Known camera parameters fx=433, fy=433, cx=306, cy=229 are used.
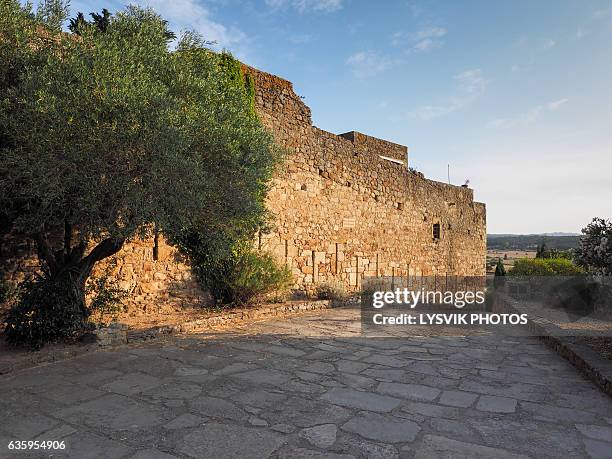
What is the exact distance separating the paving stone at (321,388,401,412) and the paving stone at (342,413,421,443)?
0.65 feet

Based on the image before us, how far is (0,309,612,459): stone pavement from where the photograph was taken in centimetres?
284

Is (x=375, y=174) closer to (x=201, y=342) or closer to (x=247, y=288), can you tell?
(x=247, y=288)

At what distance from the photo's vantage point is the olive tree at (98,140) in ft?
14.6

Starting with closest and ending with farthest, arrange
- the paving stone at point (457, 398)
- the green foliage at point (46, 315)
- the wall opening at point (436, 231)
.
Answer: the paving stone at point (457, 398)
the green foliage at point (46, 315)
the wall opening at point (436, 231)

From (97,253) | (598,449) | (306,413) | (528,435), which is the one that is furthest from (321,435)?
(97,253)

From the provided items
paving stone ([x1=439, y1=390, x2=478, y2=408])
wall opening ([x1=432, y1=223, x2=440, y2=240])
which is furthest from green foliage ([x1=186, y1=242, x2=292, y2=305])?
wall opening ([x1=432, y1=223, x2=440, y2=240])

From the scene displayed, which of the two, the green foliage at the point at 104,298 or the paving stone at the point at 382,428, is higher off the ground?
the green foliage at the point at 104,298

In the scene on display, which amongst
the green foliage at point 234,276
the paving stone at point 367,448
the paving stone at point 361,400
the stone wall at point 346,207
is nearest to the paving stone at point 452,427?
the paving stone at point 361,400

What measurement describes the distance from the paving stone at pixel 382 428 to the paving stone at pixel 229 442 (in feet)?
1.85

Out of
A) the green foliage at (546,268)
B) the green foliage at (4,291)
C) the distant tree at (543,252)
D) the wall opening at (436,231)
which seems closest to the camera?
the green foliage at (4,291)

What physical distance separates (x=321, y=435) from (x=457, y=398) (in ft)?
4.80

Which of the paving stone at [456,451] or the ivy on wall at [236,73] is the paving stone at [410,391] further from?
the ivy on wall at [236,73]

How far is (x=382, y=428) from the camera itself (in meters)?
3.11

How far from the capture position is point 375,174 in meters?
13.7
